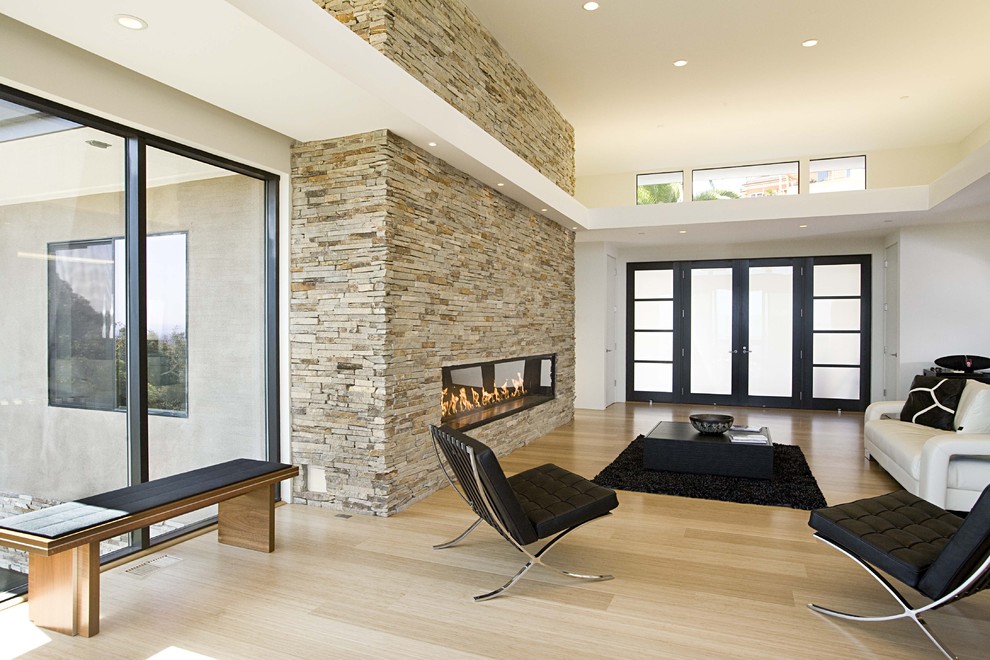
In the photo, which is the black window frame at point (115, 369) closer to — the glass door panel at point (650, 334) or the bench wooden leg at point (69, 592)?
the bench wooden leg at point (69, 592)

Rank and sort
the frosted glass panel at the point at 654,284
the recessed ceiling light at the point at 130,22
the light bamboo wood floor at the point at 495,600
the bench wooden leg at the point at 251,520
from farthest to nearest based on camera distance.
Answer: the frosted glass panel at the point at 654,284, the bench wooden leg at the point at 251,520, the recessed ceiling light at the point at 130,22, the light bamboo wood floor at the point at 495,600

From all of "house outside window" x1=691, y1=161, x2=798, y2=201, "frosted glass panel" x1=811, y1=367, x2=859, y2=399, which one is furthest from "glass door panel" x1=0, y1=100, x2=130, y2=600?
"frosted glass panel" x1=811, y1=367, x2=859, y2=399

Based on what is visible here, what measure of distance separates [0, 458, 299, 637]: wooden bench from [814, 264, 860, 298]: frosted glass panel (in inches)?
363

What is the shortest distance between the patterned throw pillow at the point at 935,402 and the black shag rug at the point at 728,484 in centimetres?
101

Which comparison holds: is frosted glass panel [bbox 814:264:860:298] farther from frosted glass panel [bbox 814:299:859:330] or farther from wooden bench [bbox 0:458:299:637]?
wooden bench [bbox 0:458:299:637]

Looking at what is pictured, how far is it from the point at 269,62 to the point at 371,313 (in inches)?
66.4

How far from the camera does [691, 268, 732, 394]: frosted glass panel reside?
1016 centimetres

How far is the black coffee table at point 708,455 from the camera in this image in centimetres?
530

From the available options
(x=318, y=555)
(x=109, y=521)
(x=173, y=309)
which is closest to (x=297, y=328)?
(x=173, y=309)

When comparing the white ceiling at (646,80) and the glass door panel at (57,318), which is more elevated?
the white ceiling at (646,80)

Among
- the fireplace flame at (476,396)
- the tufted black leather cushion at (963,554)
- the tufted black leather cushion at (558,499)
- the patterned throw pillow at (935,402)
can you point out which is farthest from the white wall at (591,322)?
the tufted black leather cushion at (963,554)

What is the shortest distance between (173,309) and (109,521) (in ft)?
5.07

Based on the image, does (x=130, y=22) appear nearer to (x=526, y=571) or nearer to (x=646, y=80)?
(x=526, y=571)

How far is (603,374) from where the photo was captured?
960 centimetres
